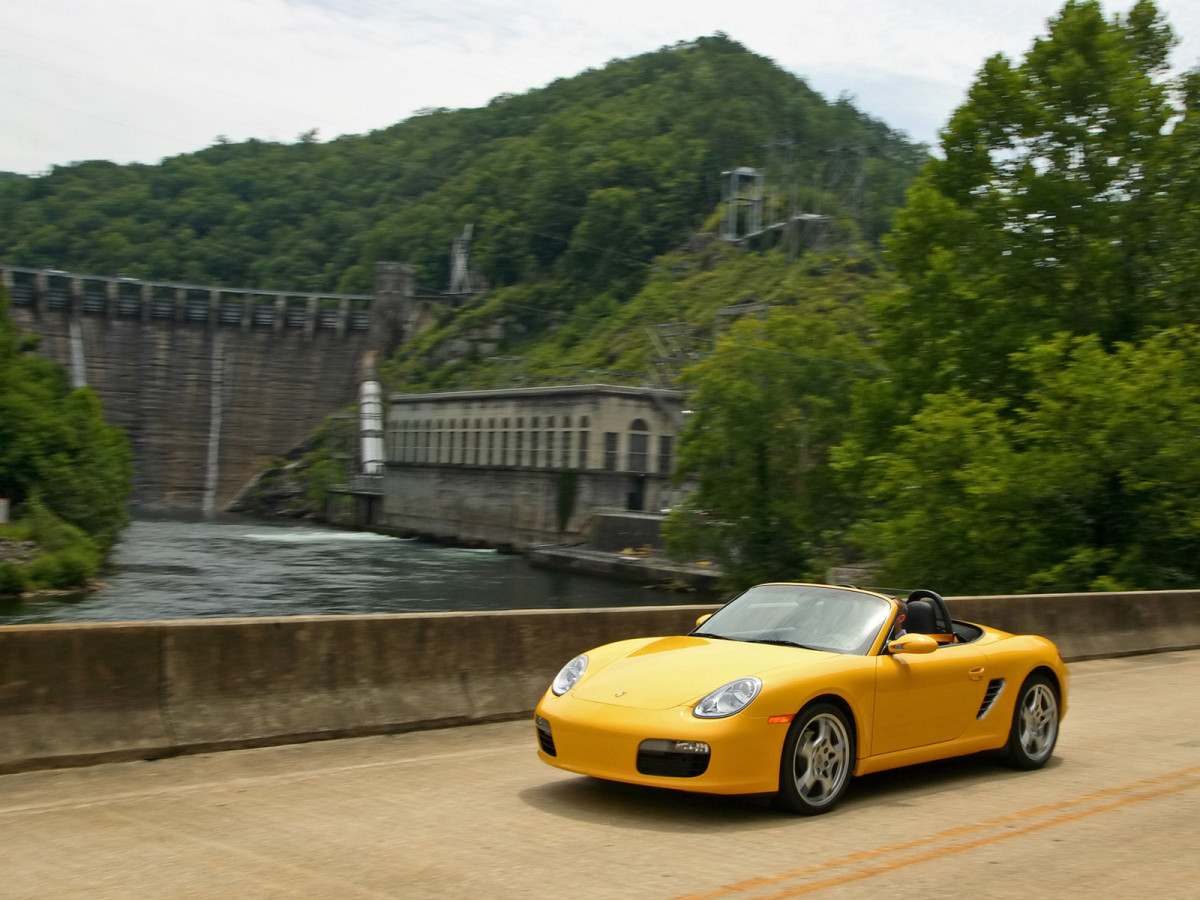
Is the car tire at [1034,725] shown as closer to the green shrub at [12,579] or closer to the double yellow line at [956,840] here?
the double yellow line at [956,840]

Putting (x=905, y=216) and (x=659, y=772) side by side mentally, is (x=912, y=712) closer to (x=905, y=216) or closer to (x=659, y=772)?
(x=659, y=772)

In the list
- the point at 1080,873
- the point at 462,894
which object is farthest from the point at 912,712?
the point at 462,894

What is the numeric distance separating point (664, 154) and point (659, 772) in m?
159

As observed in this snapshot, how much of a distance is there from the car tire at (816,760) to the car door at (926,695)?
278 millimetres

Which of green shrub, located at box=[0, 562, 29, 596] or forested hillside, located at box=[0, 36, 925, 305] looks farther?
forested hillside, located at box=[0, 36, 925, 305]

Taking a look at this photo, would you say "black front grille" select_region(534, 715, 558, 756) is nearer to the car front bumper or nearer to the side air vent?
the car front bumper

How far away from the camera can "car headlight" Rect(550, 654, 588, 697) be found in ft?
25.0

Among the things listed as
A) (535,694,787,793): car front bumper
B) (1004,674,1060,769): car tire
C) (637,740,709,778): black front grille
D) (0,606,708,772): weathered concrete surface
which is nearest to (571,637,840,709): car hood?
(535,694,787,793): car front bumper

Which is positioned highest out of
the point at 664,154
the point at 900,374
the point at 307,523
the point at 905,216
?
the point at 664,154

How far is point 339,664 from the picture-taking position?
9.24 meters

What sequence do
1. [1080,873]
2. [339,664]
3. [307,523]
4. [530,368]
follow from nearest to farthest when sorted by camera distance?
[1080,873], [339,664], [307,523], [530,368]

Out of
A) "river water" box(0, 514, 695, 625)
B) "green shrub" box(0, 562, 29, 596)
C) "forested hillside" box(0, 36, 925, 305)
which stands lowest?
"river water" box(0, 514, 695, 625)

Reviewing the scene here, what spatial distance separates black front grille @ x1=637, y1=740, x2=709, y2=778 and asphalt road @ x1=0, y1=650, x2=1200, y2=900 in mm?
286

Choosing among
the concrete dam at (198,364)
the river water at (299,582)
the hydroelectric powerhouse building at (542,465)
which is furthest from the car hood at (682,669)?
the concrete dam at (198,364)
